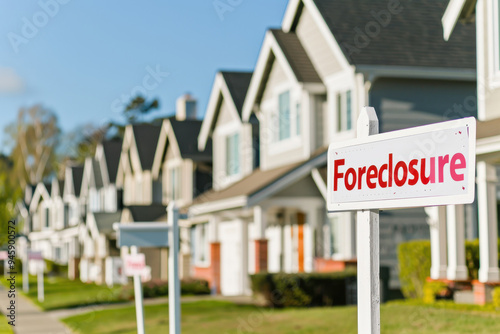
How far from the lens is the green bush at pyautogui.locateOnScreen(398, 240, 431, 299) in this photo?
19062 mm

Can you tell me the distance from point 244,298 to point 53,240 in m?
44.7

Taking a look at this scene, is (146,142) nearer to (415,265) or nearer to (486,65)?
(415,265)

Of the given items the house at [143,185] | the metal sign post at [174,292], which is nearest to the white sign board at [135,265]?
the metal sign post at [174,292]

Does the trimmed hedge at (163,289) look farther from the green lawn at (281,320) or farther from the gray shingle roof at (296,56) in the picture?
the gray shingle roof at (296,56)

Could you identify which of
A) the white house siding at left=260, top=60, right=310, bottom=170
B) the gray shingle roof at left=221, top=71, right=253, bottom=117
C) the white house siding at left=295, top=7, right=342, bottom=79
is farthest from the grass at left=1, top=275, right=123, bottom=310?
the white house siding at left=295, top=7, right=342, bottom=79

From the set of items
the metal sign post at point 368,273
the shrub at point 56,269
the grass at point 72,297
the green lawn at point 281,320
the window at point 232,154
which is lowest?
the shrub at point 56,269

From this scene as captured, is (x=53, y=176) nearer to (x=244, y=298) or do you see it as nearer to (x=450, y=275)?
(x=244, y=298)

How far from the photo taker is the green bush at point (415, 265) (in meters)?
19.1

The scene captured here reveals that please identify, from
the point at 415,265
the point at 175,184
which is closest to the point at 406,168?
the point at 415,265

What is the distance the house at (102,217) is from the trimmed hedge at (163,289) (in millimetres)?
10856

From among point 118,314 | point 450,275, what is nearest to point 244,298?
point 118,314

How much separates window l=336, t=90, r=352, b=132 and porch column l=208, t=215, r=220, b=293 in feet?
19.7

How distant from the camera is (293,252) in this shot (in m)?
25.3

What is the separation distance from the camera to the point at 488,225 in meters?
15.3
